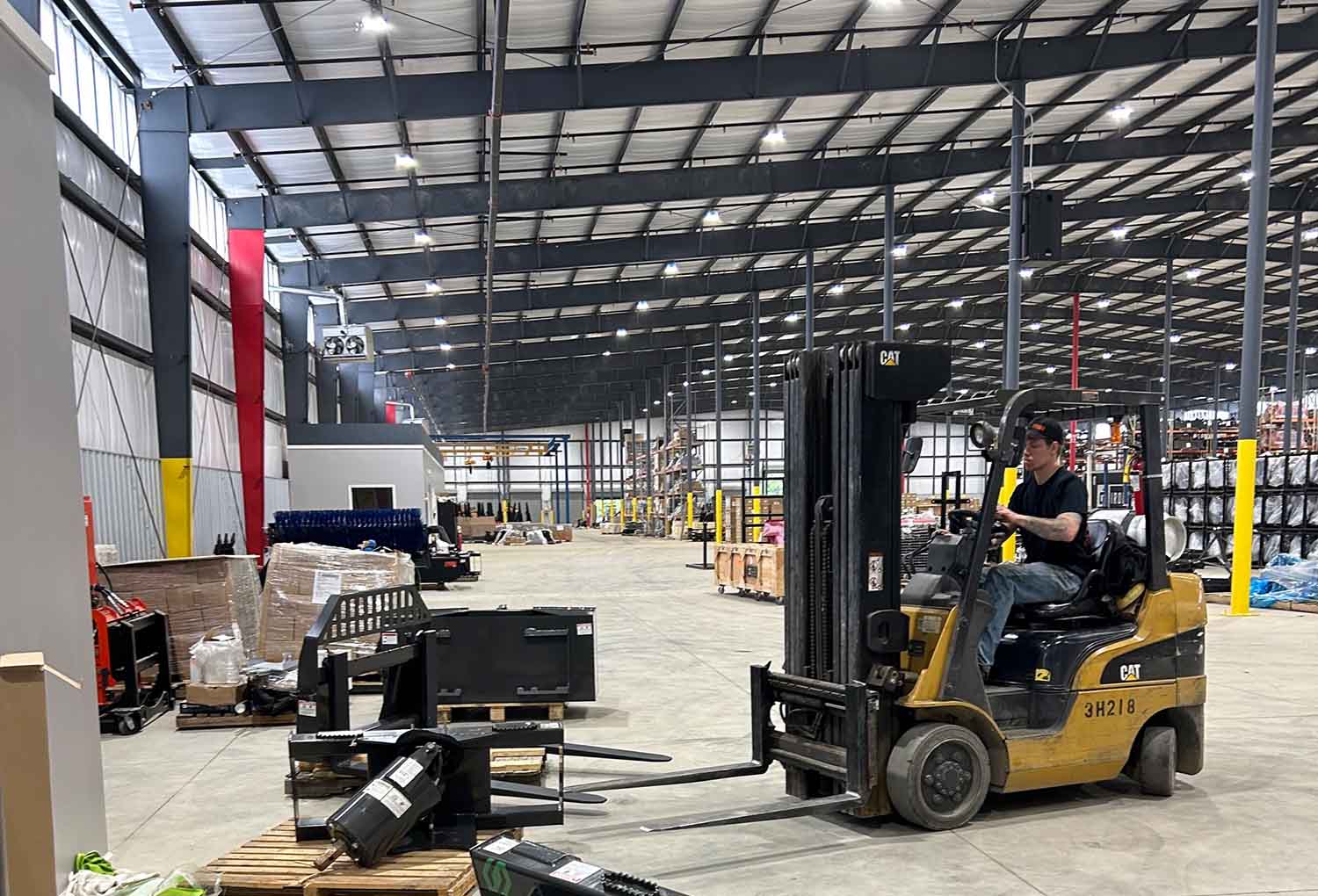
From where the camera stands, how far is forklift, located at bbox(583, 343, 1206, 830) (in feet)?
15.3

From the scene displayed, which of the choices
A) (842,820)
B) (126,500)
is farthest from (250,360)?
(842,820)

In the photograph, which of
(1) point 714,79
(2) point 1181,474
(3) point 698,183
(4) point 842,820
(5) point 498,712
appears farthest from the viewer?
(2) point 1181,474

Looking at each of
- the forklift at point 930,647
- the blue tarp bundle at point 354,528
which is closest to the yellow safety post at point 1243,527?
the forklift at point 930,647

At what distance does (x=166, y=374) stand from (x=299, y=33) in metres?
Answer: 4.99

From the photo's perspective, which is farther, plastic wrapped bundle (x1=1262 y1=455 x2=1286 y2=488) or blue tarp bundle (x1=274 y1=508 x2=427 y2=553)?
plastic wrapped bundle (x1=1262 y1=455 x2=1286 y2=488)

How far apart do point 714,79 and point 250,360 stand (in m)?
9.70

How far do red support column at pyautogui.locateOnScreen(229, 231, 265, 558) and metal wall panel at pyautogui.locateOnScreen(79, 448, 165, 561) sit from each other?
314cm

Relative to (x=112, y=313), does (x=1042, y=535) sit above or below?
below

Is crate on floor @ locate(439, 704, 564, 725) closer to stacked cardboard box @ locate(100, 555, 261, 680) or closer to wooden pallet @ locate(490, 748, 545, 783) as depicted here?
wooden pallet @ locate(490, 748, 545, 783)

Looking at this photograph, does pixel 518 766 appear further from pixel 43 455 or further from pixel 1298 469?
pixel 1298 469

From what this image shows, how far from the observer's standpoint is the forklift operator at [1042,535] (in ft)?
16.1

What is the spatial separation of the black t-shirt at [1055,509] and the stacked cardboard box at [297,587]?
5.84 metres

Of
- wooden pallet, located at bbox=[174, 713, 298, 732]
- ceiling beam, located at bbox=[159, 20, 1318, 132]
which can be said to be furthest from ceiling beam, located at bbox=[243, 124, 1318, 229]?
wooden pallet, located at bbox=[174, 713, 298, 732]

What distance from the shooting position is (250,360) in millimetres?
17625
